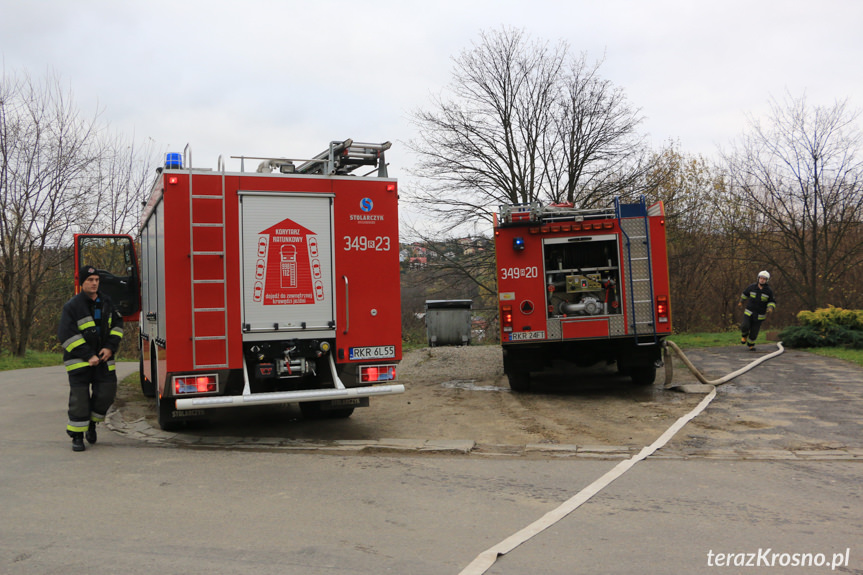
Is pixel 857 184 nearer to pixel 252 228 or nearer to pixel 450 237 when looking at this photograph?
pixel 450 237

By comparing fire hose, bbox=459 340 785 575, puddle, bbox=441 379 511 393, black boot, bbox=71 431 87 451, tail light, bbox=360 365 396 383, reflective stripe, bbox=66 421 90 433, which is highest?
tail light, bbox=360 365 396 383

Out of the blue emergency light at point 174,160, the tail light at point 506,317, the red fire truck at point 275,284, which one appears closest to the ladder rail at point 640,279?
the tail light at point 506,317

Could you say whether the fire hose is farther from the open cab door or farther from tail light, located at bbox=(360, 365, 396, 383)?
the open cab door

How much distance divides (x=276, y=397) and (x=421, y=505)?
7.76 feet

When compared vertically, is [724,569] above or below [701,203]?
below

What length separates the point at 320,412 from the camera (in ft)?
29.9

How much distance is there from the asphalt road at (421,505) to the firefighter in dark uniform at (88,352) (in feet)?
1.13

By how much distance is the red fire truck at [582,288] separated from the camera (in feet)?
35.2

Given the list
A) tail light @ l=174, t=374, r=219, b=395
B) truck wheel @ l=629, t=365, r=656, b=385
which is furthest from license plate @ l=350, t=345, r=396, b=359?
truck wheel @ l=629, t=365, r=656, b=385

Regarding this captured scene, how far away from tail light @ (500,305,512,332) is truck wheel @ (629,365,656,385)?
229cm

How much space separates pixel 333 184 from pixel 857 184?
19.5 m

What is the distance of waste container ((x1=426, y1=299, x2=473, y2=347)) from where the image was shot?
22.1 m

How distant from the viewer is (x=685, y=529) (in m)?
4.49

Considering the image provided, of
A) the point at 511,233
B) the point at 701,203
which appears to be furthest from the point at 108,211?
the point at 701,203
